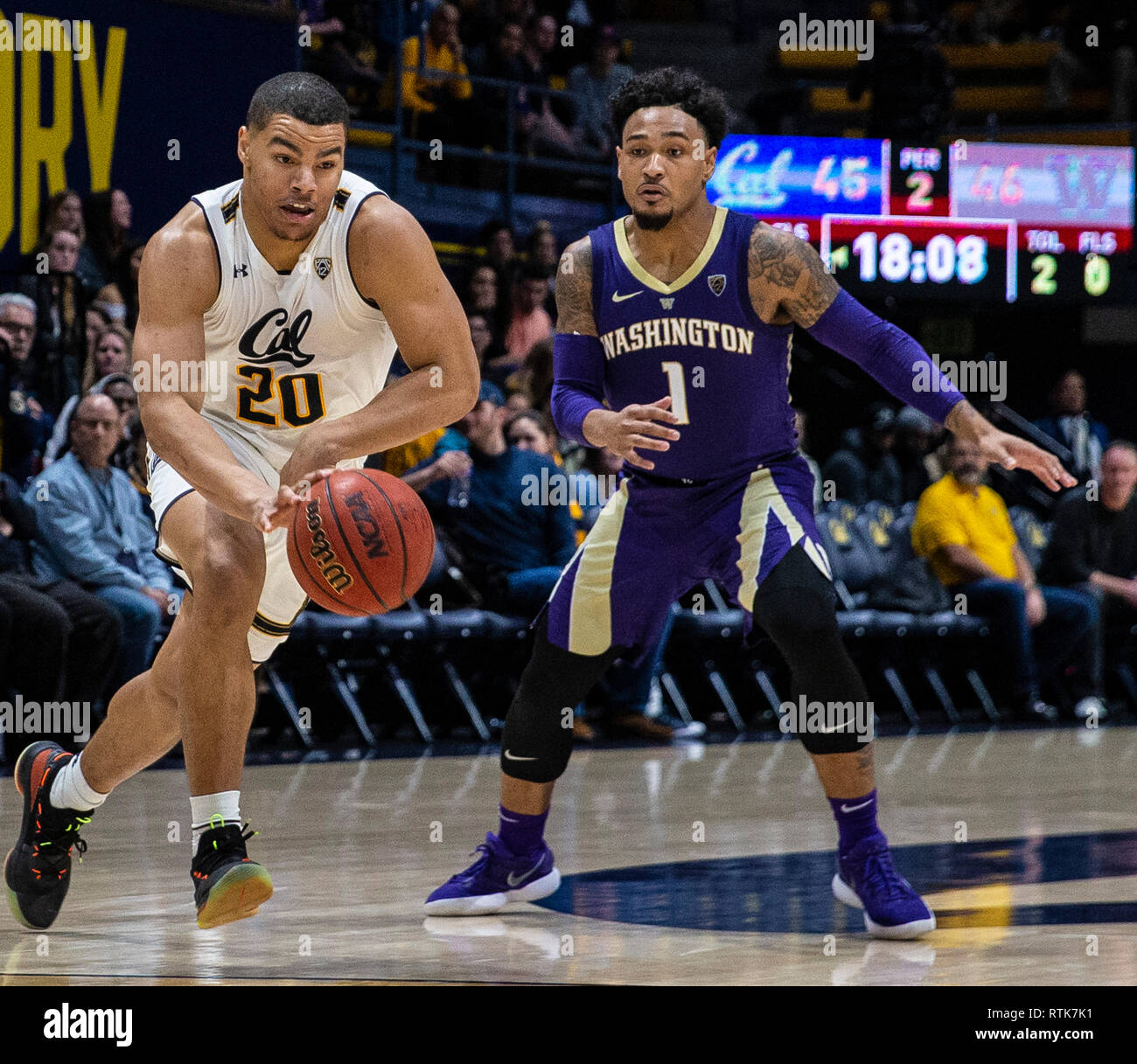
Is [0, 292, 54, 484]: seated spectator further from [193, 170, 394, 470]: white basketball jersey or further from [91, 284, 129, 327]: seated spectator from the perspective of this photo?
[193, 170, 394, 470]: white basketball jersey

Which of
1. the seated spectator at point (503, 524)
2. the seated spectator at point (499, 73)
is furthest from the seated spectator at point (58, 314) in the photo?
the seated spectator at point (499, 73)

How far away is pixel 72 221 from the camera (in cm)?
925

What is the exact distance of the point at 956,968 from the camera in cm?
387

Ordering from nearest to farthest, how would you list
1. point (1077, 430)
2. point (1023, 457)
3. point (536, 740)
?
point (1023, 457), point (536, 740), point (1077, 430)

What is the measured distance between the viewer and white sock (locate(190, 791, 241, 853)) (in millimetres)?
4000

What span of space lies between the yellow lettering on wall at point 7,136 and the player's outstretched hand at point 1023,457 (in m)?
6.57

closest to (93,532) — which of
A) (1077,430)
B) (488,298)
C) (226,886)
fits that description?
(488,298)

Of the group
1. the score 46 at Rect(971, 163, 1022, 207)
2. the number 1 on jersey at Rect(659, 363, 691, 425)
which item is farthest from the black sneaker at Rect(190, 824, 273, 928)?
the score 46 at Rect(971, 163, 1022, 207)

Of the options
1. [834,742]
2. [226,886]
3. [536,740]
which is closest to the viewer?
[226,886]

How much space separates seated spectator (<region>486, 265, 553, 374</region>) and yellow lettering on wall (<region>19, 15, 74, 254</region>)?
313cm

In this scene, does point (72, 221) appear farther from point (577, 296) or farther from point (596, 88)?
point (596, 88)

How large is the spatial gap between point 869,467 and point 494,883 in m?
8.70

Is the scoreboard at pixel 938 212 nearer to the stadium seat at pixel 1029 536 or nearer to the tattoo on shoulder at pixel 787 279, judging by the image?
the stadium seat at pixel 1029 536

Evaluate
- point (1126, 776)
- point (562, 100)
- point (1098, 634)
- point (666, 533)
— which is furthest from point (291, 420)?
point (562, 100)
